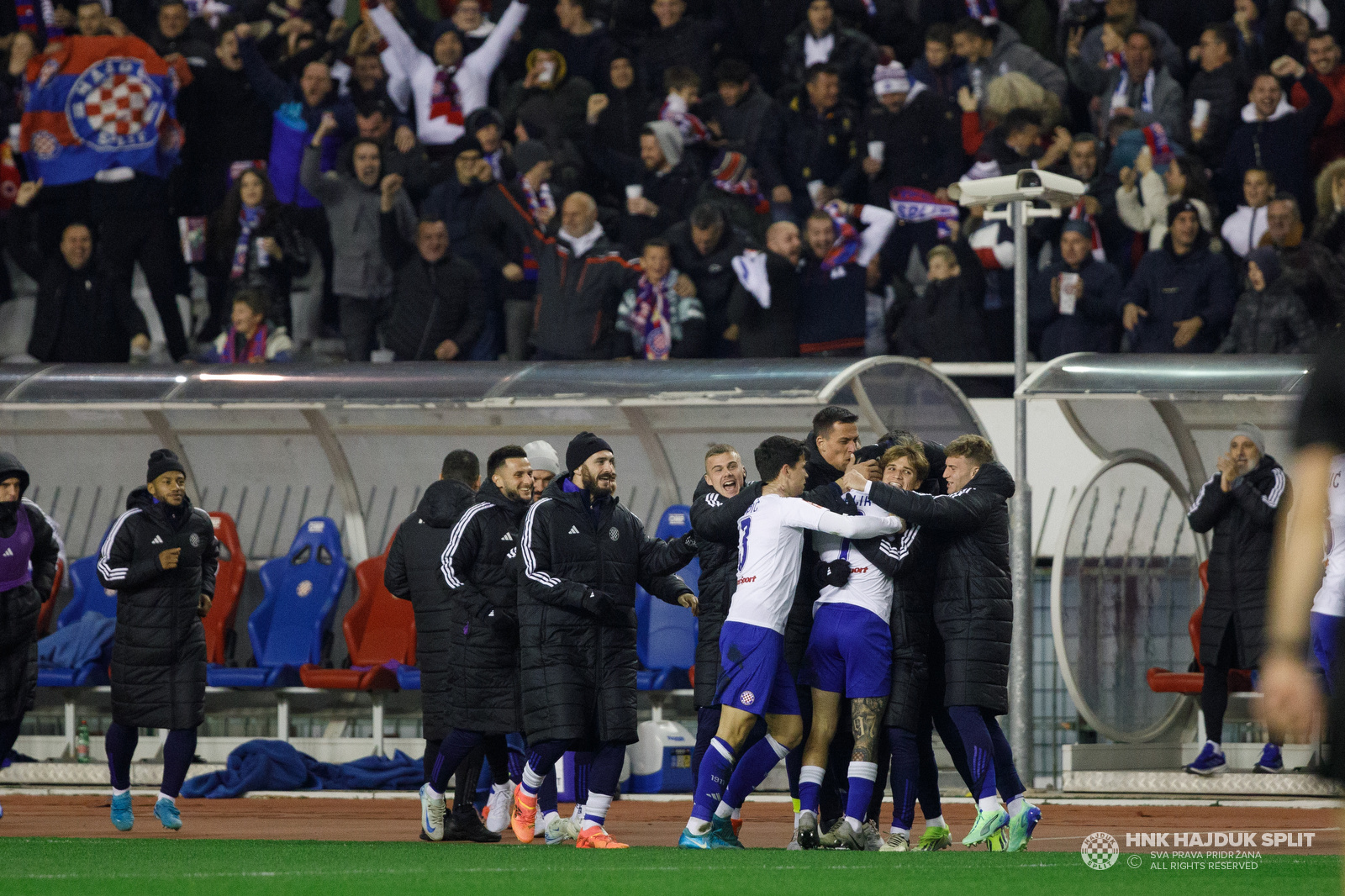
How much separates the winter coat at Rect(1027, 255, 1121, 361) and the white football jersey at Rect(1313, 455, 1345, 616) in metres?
4.19

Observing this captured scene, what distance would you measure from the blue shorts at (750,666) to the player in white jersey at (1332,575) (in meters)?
2.34

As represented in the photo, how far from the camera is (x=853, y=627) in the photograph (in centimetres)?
809

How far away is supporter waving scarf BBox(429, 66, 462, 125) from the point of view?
15.8 m

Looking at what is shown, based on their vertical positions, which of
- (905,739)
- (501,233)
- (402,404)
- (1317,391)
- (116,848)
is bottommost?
(116,848)

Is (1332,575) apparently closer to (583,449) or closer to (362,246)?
(583,449)

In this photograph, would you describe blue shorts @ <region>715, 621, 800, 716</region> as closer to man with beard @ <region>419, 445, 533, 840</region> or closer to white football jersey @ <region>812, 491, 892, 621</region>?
white football jersey @ <region>812, 491, 892, 621</region>

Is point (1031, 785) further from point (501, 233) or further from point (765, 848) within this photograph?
point (501, 233)

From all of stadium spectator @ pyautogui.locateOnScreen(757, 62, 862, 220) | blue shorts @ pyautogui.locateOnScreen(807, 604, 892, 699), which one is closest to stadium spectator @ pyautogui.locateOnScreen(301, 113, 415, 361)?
stadium spectator @ pyautogui.locateOnScreen(757, 62, 862, 220)

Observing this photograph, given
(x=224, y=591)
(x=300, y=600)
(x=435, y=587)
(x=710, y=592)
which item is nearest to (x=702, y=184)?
(x=300, y=600)

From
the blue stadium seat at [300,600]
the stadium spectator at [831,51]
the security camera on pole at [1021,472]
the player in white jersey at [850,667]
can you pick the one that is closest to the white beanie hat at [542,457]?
the player in white jersey at [850,667]

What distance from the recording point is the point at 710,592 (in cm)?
890

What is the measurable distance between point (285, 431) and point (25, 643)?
349 cm

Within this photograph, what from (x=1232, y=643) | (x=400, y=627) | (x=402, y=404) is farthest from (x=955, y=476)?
(x=400, y=627)

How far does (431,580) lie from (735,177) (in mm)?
5488
